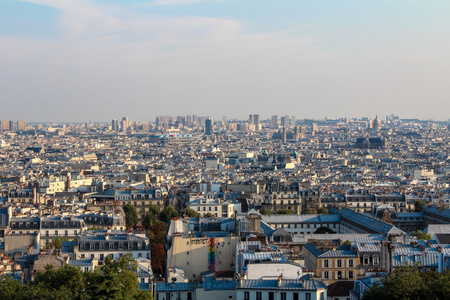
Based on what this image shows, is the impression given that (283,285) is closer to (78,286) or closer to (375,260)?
(78,286)

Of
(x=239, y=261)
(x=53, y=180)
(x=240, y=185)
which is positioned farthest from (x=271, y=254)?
(x=53, y=180)

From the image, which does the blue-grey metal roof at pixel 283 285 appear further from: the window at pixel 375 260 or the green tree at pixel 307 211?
the green tree at pixel 307 211

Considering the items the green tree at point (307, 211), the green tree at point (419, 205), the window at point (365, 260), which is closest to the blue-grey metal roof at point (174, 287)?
the window at point (365, 260)

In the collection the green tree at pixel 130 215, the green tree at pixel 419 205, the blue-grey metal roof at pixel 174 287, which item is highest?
the blue-grey metal roof at pixel 174 287

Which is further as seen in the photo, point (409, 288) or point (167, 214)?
point (167, 214)

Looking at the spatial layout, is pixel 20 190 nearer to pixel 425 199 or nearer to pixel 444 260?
pixel 425 199

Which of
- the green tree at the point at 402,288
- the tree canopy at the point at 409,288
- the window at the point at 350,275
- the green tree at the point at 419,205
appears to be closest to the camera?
the tree canopy at the point at 409,288

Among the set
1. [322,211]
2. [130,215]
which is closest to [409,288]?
[130,215]

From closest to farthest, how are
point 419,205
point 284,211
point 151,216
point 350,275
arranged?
1. point 350,275
2. point 151,216
3. point 284,211
4. point 419,205

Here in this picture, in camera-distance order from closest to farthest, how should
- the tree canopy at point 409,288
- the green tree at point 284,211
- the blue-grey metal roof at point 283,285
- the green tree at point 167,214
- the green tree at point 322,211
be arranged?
the tree canopy at point 409,288 → the blue-grey metal roof at point 283,285 → the green tree at point 167,214 → the green tree at point 284,211 → the green tree at point 322,211
